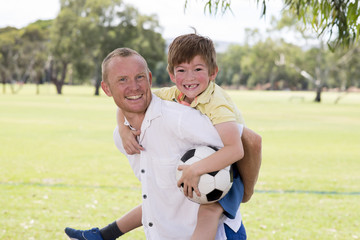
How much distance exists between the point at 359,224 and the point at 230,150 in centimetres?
424

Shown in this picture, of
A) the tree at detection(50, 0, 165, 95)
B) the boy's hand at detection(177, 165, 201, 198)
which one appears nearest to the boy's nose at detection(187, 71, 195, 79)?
the boy's hand at detection(177, 165, 201, 198)

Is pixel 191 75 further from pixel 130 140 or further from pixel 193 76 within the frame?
pixel 130 140

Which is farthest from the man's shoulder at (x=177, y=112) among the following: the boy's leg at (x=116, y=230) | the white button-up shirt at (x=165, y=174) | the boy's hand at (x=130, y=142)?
the boy's leg at (x=116, y=230)

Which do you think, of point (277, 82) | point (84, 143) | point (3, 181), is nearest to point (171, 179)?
point (3, 181)

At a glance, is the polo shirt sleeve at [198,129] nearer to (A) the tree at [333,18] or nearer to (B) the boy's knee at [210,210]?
(B) the boy's knee at [210,210]

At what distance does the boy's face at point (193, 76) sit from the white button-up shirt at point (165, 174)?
316 mm

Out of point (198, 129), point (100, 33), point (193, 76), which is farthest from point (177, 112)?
point (100, 33)

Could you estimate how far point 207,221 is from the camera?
8.71 ft

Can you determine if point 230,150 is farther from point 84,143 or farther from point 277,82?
point 277,82

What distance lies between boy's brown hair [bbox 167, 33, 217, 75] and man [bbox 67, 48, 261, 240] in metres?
0.31

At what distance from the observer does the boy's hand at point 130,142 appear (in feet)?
9.37

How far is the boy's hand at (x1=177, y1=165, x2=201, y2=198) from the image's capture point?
8.51 ft

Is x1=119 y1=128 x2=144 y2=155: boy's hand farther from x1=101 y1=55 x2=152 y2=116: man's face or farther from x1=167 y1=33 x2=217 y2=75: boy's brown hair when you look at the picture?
x1=167 y1=33 x2=217 y2=75: boy's brown hair

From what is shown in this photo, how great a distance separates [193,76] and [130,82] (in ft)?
1.58
